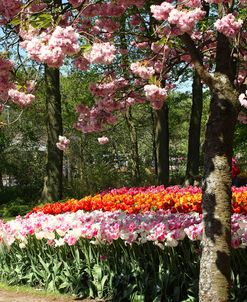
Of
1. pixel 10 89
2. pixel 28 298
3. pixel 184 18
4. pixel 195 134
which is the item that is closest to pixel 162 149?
pixel 195 134

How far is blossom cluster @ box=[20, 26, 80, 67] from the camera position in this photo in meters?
3.88

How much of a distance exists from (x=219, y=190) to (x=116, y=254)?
239 cm

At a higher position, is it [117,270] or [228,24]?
[228,24]

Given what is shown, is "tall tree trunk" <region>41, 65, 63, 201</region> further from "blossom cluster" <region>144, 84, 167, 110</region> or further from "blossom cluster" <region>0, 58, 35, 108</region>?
"blossom cluster" <region>144, 84, 167, 110</region>

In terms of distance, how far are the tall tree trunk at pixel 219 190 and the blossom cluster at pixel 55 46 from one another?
129 cm

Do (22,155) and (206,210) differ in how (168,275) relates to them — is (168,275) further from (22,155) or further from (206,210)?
(22,155)

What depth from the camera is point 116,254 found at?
21.1 feet

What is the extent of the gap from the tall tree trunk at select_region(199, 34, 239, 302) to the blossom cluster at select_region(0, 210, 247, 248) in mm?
959

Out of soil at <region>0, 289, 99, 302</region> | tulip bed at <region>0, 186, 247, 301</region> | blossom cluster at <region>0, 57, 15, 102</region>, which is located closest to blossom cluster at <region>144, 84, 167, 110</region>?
blossom cluster at <region>0, 57, 15, 102</region>

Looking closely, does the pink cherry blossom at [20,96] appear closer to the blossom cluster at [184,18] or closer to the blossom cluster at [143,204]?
the blossom cluster at [184,18]

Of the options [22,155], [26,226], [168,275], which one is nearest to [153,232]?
[168,275]

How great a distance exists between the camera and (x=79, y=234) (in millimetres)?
6680

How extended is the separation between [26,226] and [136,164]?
1534cm

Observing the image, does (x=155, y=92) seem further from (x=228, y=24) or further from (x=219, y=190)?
(x=219, y=190)
